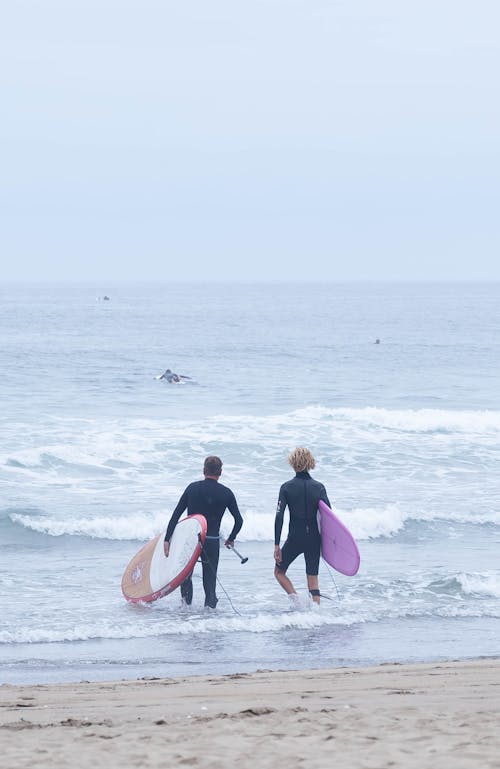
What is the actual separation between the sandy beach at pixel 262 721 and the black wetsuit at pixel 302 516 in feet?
7.65

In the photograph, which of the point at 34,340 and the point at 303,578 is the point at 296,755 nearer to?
the point at 303,578

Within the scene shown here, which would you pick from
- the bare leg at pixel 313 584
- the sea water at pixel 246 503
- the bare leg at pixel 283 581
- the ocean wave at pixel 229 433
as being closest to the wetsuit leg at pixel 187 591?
the sea water at pixel 246 503

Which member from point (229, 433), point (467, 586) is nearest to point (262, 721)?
point (467, 586)

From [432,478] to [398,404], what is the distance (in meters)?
12.1

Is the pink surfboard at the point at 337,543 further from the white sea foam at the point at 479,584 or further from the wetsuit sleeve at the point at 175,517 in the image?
the white sea foam at the point at 479,584

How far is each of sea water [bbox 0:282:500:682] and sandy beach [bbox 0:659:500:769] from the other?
120 centimetres

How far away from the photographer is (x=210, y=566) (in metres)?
9.38

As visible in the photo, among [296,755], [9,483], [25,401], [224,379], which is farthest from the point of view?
[224,379]

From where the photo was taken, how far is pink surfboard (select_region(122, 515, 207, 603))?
364 inches

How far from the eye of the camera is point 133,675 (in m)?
7.39

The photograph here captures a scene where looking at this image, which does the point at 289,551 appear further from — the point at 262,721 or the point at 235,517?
the point at 262,721

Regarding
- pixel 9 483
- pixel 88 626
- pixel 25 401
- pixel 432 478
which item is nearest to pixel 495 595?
pixel 88 626

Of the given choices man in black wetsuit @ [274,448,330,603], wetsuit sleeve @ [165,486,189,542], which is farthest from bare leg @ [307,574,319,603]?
wetsuit sleeve @ [165,486,189,542]

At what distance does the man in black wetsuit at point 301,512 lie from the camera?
8922 millimetres
